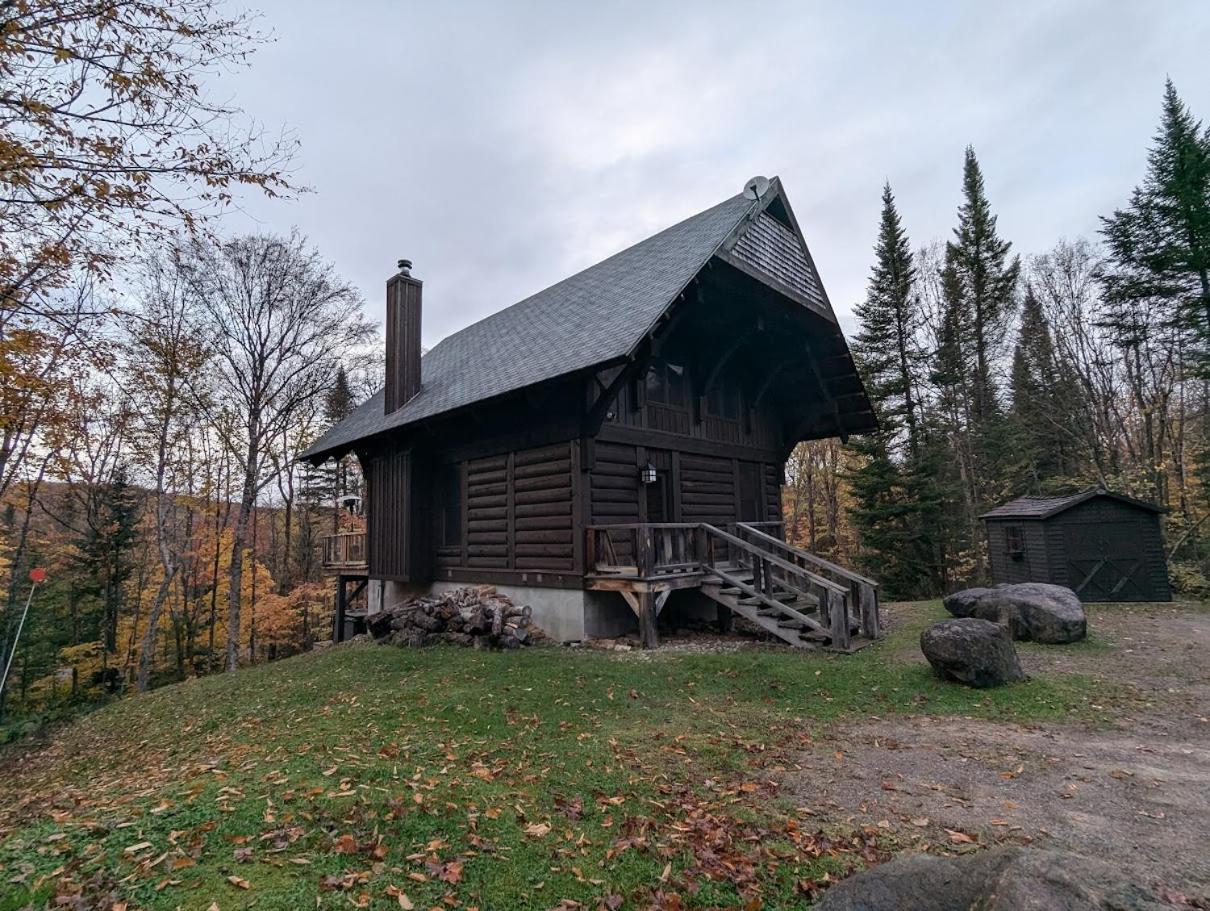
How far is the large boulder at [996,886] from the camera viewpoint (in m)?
1.65

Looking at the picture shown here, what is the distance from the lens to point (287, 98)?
6055 millimetres

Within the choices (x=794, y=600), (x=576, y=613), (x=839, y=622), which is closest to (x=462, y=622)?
(x=576, y=613)

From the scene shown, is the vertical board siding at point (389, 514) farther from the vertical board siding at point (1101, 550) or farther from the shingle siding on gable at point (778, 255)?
the vertical board siding at point (1101, 550)

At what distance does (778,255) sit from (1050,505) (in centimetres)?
902

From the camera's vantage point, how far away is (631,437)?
10859 mm

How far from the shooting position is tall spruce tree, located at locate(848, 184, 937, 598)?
19906 millimetres

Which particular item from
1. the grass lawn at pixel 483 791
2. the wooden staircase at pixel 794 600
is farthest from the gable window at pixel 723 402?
the grass lawn at pixel 483 791

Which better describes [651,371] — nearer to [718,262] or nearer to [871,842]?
[718,262]

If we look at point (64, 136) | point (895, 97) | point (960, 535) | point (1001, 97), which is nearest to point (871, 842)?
point (64, 136)

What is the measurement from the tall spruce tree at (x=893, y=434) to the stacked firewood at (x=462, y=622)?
1489 cm

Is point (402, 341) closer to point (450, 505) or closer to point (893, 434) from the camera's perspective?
point (450, 505)

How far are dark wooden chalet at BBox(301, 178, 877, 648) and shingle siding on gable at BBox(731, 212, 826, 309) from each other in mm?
46

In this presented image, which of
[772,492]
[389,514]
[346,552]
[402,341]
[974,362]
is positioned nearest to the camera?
[389,514]

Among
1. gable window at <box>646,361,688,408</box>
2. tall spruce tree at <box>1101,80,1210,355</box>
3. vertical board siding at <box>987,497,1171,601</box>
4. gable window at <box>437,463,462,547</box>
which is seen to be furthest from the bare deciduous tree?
tall spruce tree at <box>1101,80,1210,355</box>
